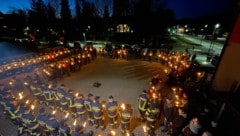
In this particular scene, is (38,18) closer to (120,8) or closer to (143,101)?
(120,8)

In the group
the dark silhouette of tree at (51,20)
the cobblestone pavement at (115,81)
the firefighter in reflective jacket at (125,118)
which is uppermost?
the dark silhouette of tree at (51,20)

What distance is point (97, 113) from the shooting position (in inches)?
279

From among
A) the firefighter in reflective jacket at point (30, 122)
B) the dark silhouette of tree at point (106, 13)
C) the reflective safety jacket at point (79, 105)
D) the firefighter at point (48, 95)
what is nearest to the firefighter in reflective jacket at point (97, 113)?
the reflective safety jacket at point (79, 105)

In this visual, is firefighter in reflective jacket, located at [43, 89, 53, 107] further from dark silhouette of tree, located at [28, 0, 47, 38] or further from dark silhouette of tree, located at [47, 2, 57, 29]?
dark silhouette of tree, located at [47, 2, 57, 29]

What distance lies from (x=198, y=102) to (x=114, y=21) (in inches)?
1409

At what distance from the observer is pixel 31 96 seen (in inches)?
414

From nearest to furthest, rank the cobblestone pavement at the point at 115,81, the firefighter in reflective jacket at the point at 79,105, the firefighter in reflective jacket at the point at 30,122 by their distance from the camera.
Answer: the firefighter in reflective jacket at the point at 30,122, the firefighter in reflective jacket at the point at 79,105, the cobblestone pavement at the point at 115,81

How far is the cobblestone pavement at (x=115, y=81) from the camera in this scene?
784 cm

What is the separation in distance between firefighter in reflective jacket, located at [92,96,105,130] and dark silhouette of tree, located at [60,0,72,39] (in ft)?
110

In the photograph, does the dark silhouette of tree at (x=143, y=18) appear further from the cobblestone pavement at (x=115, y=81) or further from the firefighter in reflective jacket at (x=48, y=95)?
the firefighter in reflective jacket at (x=48, y=95)

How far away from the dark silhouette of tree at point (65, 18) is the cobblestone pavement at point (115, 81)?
23.3 m

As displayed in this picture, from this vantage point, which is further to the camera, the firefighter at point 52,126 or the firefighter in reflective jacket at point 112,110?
the firefighter in reflective jacket at point 112,110

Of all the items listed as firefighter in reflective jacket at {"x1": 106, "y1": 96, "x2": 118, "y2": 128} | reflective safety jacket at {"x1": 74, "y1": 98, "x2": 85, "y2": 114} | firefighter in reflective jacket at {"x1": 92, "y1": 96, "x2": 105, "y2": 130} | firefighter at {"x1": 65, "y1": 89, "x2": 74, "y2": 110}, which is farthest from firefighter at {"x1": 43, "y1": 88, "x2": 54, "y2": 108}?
firefighter in reflective jacket at {"x1": 106, "y1": 96, "x2": 118, "y2": 128}

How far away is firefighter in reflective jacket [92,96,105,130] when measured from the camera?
6988 mm
